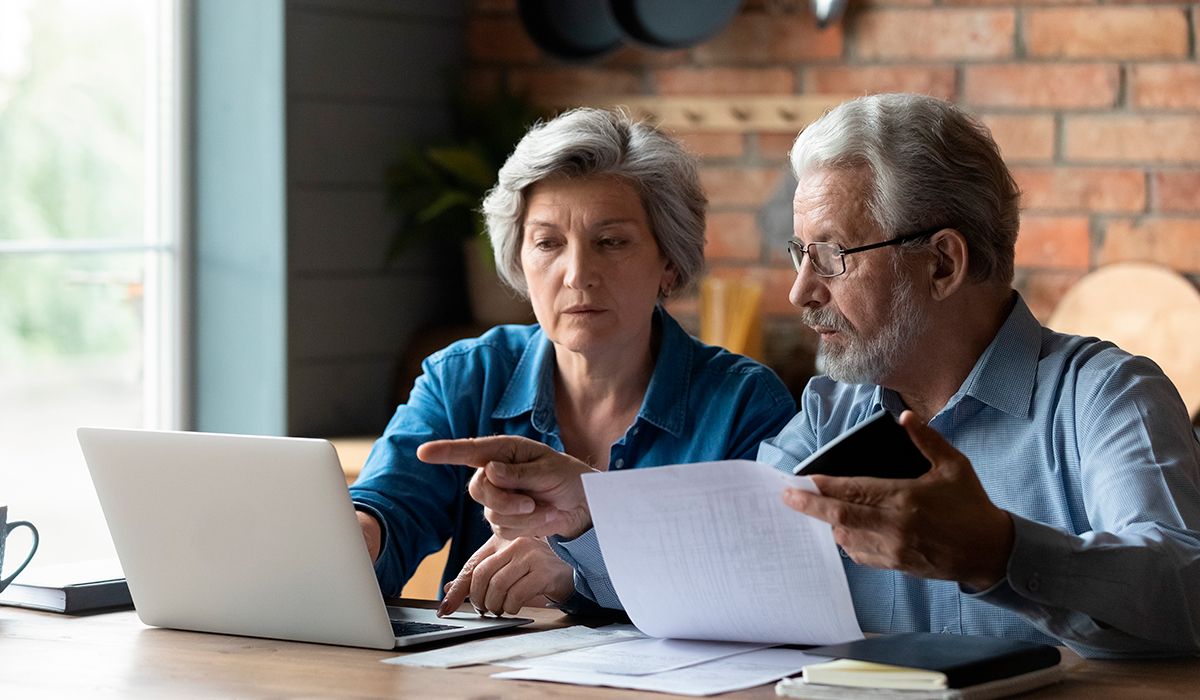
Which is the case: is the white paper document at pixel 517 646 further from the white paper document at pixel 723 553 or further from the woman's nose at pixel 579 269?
the woman's nose at pixel 579 269

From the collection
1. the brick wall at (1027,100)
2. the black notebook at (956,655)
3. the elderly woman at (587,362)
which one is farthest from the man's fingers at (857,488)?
the brick wall at (1027,100)

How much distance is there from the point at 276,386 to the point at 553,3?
110 cm

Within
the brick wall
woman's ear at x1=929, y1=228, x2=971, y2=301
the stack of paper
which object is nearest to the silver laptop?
the stack of paper

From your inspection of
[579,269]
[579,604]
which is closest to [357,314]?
[579,269]

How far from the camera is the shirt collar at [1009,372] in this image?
1.83m

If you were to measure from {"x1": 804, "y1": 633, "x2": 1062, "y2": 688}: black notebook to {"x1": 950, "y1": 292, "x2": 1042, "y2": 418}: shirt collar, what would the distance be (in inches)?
16.2

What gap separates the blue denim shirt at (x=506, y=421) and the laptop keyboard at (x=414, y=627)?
1.18 ft

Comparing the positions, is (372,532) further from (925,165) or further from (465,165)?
(465,165)

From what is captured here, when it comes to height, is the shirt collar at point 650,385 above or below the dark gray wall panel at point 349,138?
below

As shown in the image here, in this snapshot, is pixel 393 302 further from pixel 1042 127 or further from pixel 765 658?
pixel 765 658

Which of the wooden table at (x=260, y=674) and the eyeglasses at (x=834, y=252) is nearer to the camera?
the wooden table at (x=260, y=674)

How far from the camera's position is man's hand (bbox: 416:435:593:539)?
169 centimetres

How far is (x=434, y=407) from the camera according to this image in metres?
2.34

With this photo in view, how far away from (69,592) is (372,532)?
0.39 meters
